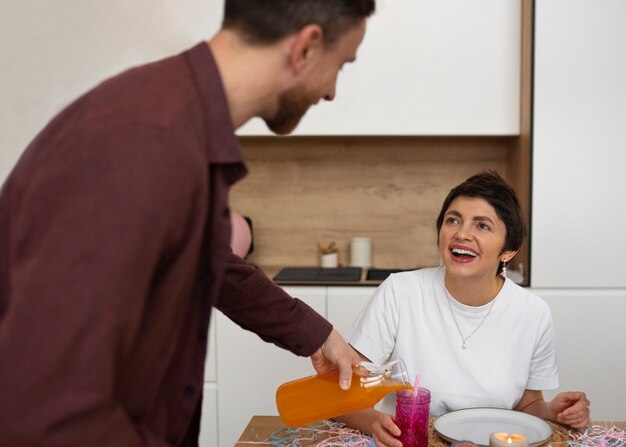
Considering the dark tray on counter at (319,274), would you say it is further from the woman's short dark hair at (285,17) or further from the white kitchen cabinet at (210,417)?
the woman's short dark hair at (285,17)

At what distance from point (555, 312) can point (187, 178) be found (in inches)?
88.6

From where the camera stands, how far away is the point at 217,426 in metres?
2.76

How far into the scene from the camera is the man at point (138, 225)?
64 centimetres

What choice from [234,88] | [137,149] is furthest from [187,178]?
[234,88]

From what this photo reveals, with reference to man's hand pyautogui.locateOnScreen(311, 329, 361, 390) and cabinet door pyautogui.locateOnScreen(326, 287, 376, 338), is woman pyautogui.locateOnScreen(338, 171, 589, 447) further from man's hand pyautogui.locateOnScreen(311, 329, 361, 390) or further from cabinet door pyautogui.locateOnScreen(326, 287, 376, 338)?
cabinet door pyautogui.locateOnScreen(326, 287, 376, 338)

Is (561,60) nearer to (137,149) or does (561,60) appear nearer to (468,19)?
(468,19)

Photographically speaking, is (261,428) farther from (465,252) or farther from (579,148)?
(579,148)

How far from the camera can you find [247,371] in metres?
2.74

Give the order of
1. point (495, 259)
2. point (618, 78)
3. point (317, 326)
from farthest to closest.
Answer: point (618, 78) → point (495, 259) → point (317, 326)

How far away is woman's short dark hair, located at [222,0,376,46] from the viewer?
0.81 m

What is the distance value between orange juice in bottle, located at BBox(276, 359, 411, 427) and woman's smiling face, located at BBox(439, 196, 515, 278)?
0.51m

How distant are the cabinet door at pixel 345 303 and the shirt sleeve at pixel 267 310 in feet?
4.59

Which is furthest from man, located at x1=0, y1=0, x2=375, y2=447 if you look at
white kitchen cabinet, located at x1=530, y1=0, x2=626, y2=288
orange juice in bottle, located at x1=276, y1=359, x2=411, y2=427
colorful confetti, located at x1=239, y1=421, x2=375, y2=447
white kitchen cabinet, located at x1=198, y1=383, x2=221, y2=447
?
white kitchen cabinet, located at x1=530, y1=0, x2=626, y2=288

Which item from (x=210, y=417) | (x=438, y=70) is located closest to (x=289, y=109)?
(x=438, y=70)
